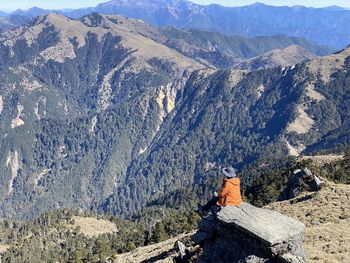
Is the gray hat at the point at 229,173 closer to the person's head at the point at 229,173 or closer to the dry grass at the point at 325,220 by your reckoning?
the person's head at the point at 229,173

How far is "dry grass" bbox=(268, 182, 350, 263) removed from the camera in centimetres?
4771

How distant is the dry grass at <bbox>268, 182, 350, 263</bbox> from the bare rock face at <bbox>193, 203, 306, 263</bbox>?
332 inches

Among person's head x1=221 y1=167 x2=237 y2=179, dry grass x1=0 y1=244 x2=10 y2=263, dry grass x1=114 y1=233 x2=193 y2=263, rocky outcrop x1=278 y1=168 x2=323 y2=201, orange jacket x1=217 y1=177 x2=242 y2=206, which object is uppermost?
person's head x1=221 y1=167 x2=237 y2=179

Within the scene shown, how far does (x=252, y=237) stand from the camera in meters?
38.9

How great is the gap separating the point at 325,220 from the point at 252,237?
2760 cm

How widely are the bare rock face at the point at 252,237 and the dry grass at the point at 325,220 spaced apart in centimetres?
842

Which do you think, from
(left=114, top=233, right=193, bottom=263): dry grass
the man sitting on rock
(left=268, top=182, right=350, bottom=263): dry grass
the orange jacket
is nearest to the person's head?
the man sitting on rock

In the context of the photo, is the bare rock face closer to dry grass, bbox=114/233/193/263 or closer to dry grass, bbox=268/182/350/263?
dry grass, bbox=268/182/350/263

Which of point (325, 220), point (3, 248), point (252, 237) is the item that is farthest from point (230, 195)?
point (3, 248)

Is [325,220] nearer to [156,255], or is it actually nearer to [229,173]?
[156,255]

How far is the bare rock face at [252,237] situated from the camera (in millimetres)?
37875

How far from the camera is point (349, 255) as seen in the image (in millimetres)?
45969

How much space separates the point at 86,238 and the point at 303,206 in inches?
5034

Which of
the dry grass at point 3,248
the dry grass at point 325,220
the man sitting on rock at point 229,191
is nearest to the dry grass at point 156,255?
the dry grass at point 325,220
